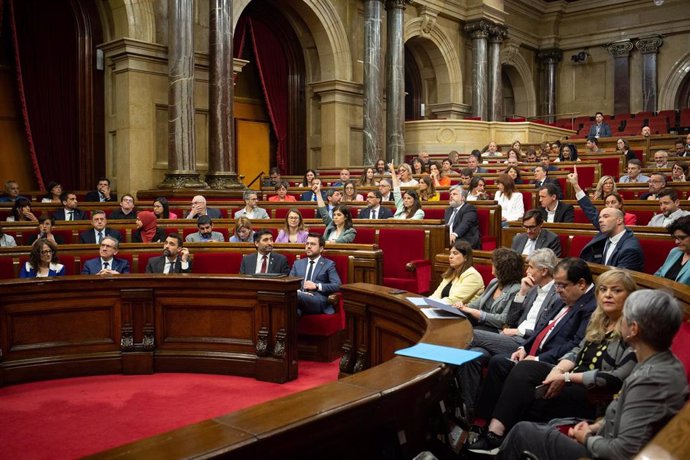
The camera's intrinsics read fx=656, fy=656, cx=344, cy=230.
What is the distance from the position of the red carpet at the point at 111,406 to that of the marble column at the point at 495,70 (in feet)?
40.5

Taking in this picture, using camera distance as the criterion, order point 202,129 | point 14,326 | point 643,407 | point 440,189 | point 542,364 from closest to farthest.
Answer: point 643,407
point 542,364
point 14,326
point 440,189
point 202,129

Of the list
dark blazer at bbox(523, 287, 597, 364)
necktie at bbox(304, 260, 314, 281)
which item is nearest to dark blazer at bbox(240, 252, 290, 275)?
necktie at bbox(304, 260, 314, 281)

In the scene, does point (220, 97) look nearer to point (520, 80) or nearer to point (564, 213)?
point (564, 213)

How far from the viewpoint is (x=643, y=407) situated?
1863mm

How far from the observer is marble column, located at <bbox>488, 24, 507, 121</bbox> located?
15.7m

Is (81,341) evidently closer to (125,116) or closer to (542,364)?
(542,364)

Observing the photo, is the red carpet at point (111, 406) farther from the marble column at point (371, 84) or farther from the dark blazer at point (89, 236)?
the marble column at point (371, 84)

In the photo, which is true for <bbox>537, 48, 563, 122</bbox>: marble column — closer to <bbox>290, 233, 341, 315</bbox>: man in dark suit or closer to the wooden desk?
<bbox>290, 233, 341, 315</bbox>: man in dark suit

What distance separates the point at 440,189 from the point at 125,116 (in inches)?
185

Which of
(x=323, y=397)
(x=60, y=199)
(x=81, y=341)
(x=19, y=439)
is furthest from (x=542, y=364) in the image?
(x=60, y=199)

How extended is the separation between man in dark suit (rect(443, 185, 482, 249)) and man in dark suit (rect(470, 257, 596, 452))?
8.75 feet

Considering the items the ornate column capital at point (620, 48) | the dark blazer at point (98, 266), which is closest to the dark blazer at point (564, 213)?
the dark blazer at point (98, 266)

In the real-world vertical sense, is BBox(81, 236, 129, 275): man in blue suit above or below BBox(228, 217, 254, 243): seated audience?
below

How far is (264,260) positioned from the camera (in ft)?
16.0
